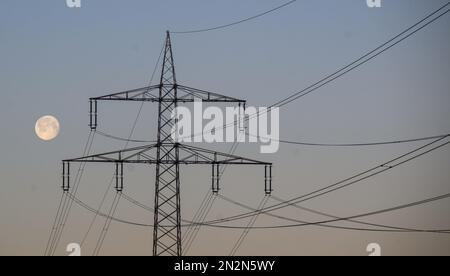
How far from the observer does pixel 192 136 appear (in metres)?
39.8
